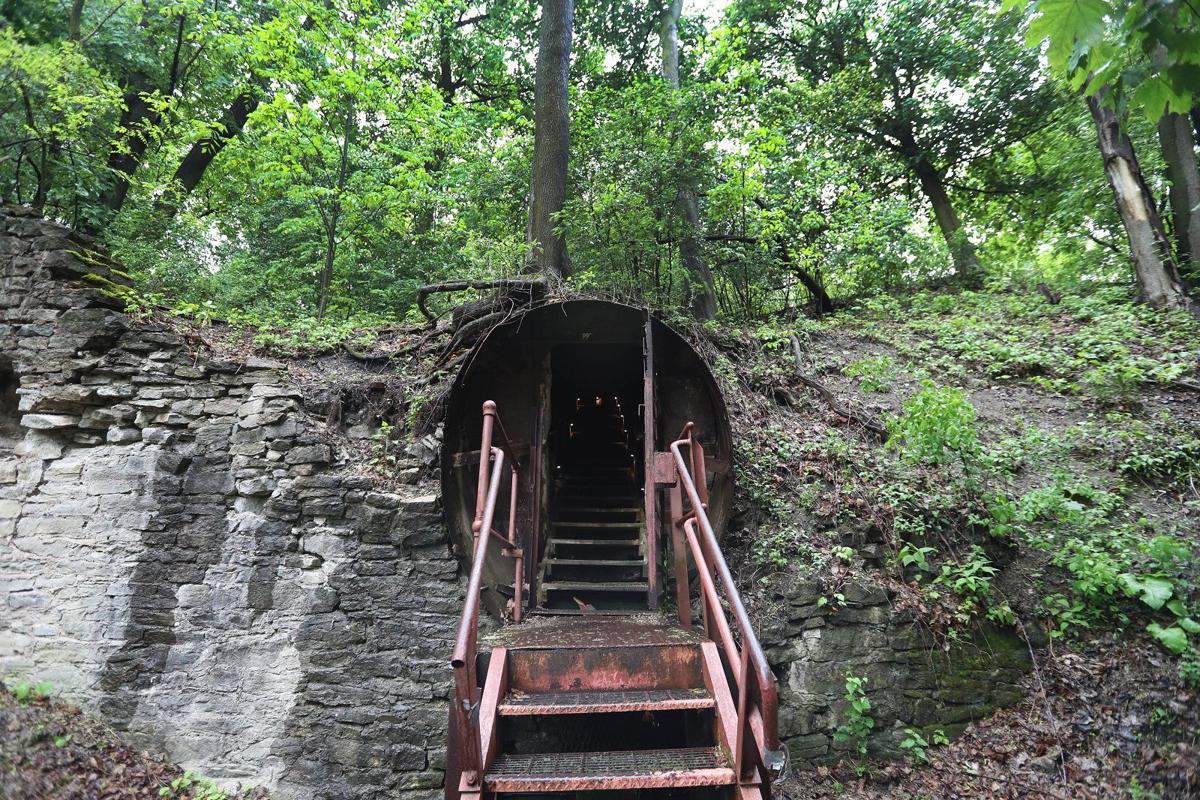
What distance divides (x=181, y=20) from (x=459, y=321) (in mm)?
8906

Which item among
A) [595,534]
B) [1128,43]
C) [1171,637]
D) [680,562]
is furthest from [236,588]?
[1171,637]

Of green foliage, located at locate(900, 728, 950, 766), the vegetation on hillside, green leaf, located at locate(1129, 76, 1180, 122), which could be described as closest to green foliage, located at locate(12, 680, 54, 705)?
the vegetation on hillside

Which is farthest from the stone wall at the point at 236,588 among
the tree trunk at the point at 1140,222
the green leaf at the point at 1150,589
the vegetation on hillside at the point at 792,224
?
the tree trunk at the point at 1140,222

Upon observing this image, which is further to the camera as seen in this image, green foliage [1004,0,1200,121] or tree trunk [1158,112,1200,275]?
tree trunk [1158,112,1200,275]

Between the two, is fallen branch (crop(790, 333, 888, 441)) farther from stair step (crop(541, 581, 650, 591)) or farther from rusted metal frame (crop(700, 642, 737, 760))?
rusted metal frame (crop(700, 642, 737, 760))

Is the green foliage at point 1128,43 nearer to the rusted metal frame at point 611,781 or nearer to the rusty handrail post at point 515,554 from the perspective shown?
the rusted metal frame at point 611,781

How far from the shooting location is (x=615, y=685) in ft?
9.88

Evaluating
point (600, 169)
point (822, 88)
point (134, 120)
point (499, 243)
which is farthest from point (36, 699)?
point (822, 88)

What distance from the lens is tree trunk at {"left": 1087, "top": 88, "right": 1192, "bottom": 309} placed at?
688 cm

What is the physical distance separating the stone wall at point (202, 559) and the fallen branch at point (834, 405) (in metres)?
4.19

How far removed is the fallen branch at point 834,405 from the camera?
548 cm

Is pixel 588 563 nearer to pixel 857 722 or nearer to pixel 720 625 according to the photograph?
pixel 857 722

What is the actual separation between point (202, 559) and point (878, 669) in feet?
17.5

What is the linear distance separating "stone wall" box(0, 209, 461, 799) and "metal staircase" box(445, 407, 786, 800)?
1.03m
